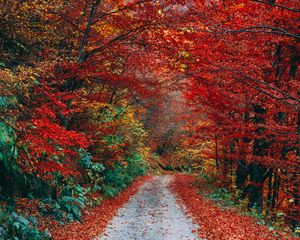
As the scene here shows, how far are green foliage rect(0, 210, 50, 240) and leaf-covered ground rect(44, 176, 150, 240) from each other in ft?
2.87

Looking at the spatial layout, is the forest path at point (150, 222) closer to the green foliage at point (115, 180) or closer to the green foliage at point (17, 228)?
the green foliage at point (115, 180)

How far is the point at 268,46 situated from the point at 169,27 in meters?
5.04

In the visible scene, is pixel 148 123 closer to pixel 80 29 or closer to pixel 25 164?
pixel 80 29

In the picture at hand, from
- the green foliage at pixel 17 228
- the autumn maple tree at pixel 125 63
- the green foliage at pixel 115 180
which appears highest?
the autumn maple tree at pixel 125 63

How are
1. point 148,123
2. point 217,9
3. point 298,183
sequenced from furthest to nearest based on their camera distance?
point 148,123 → point 298,183 → point 217,9

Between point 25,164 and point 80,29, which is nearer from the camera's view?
point 25,164

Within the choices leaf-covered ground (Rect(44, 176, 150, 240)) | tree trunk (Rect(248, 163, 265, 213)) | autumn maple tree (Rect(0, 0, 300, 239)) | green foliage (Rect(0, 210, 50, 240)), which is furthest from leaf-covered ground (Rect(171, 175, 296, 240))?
green foliage (Rect(0, 210, 50, 240))

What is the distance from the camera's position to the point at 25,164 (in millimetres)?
8906

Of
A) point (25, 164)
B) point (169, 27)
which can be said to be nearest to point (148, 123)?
point (169, 27)

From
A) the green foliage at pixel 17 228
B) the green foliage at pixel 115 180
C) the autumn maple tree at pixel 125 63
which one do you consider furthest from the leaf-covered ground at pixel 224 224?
the green foliage at pixel 17 228

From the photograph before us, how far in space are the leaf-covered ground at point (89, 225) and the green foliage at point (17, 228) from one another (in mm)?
876

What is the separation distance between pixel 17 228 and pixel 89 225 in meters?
3.78

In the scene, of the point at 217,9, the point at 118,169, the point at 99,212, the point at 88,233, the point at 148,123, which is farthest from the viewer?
the point at 148,123

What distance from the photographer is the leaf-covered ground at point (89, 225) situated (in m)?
9.09
